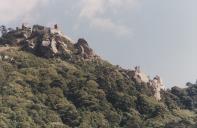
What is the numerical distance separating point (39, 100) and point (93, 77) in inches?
925

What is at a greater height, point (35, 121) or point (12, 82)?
point (12, 82)

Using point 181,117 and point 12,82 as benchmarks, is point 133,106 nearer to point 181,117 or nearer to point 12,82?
point 181,117

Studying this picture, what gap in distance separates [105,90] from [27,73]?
22645 millimetres

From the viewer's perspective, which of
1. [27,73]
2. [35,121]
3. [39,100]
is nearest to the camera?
[35,121]

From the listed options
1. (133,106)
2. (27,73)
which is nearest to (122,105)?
(133,106)

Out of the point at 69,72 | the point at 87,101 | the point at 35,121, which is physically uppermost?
the point at 69,72

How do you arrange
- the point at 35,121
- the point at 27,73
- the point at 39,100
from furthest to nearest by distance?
the point at 27,73
the point at 39,100
the point at 35,121

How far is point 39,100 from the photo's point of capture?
17712 cm

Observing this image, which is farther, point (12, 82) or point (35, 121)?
point (12, 82)

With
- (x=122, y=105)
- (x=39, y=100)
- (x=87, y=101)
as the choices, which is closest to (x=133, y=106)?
(x=122, y=105)

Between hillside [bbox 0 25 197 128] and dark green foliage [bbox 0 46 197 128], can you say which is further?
hillside [bbox 0 25 197 128]

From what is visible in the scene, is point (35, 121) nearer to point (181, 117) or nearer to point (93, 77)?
point (93, 77)

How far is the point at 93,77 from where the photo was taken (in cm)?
19500

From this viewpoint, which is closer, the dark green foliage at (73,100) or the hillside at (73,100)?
the dark green foliage at (73,100)
